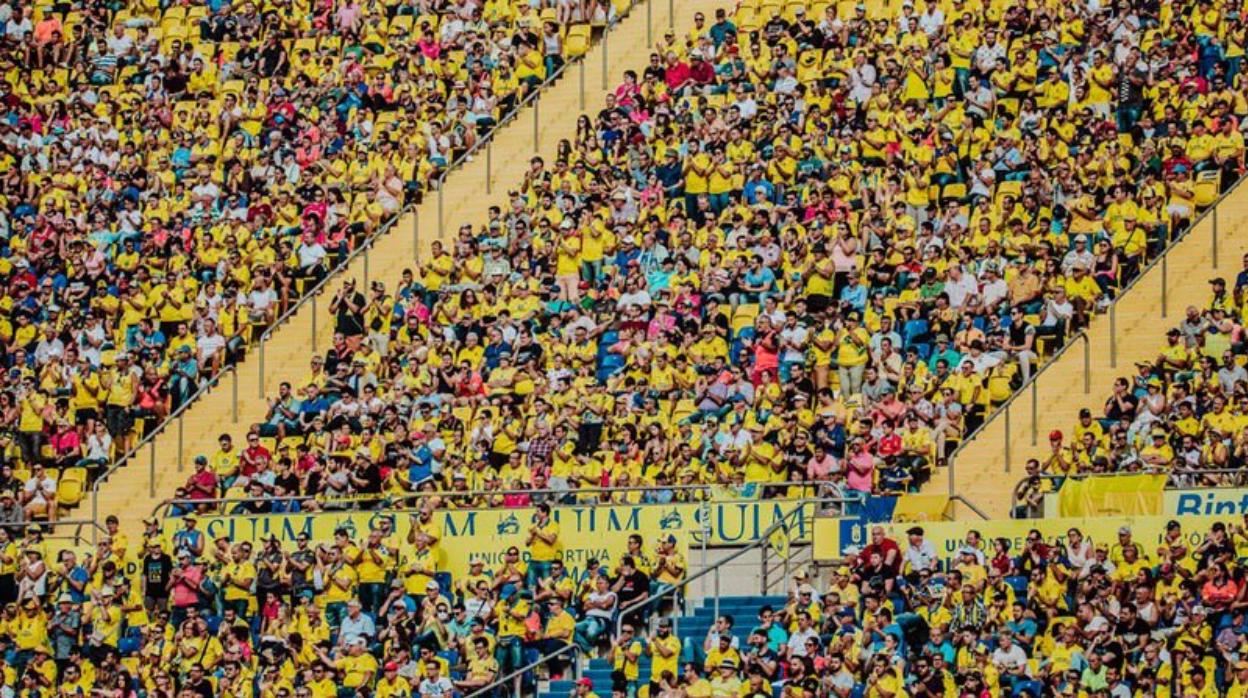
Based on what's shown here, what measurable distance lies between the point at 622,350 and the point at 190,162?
10233 mm

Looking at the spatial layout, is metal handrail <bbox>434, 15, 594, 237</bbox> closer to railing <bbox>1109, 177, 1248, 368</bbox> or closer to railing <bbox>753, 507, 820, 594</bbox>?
railing <bbox>1109, 177, 1248, 368</bbox>

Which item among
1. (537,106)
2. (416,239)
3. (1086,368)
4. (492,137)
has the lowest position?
(1086,368)

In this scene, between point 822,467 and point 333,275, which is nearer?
point 822,467

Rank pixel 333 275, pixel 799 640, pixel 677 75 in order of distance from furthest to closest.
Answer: pixel 677 75
pixel 333 275
pixel 799 640

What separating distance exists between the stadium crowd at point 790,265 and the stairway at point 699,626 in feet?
5.89

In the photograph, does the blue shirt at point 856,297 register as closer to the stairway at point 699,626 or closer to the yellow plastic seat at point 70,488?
the stairway at point 699,626

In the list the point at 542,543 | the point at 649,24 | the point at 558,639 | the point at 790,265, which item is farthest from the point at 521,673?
the point at 649,24

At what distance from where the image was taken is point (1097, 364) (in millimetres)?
39844

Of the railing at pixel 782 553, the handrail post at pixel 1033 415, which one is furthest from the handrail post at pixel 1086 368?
the railing at pixel 782 553

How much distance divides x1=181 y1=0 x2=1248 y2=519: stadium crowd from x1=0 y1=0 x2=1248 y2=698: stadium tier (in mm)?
62

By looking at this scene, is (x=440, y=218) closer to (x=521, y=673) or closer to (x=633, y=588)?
(x=633, y=588)

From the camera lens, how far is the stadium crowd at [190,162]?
149ft

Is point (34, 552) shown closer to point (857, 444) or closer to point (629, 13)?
point (857, 444)

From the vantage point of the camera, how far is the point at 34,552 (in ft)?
A: 134
